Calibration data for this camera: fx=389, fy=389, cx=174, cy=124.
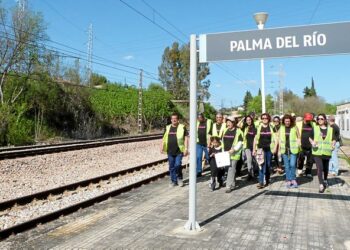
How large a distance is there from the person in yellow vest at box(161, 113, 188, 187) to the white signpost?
3.55 metres

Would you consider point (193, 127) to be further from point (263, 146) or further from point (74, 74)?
point (74, 74)

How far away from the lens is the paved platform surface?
5355mm

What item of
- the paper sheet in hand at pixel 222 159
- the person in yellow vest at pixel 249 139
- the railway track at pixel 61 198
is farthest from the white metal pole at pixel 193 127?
the person in yellow vest at pixel 249 139

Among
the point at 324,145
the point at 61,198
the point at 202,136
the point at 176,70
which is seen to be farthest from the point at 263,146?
the point at 176,70

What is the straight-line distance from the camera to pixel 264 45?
5.62 meters

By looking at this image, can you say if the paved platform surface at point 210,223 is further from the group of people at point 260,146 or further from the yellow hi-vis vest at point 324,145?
the yellow hi-vis vest at point 324,145

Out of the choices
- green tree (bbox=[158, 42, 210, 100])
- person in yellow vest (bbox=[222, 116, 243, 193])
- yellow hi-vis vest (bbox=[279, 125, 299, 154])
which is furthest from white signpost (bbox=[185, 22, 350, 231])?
green tree (bbox=[158, 42, 210, 100])

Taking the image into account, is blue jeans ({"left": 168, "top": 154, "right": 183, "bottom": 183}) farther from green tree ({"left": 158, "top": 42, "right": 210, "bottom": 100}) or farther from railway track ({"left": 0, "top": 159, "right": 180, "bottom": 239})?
green tree ({"left": 158, "top": 42, "right": 210, "bottom": 100})

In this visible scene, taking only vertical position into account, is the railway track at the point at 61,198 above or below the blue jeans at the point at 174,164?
below

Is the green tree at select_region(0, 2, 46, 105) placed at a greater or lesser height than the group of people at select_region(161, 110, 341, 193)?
greater

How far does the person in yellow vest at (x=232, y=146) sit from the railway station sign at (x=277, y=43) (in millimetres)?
3415

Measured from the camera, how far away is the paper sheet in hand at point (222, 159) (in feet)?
28.0

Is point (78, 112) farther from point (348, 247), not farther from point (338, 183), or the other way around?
point (348, 247)

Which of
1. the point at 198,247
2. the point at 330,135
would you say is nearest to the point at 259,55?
the point at 198,247
